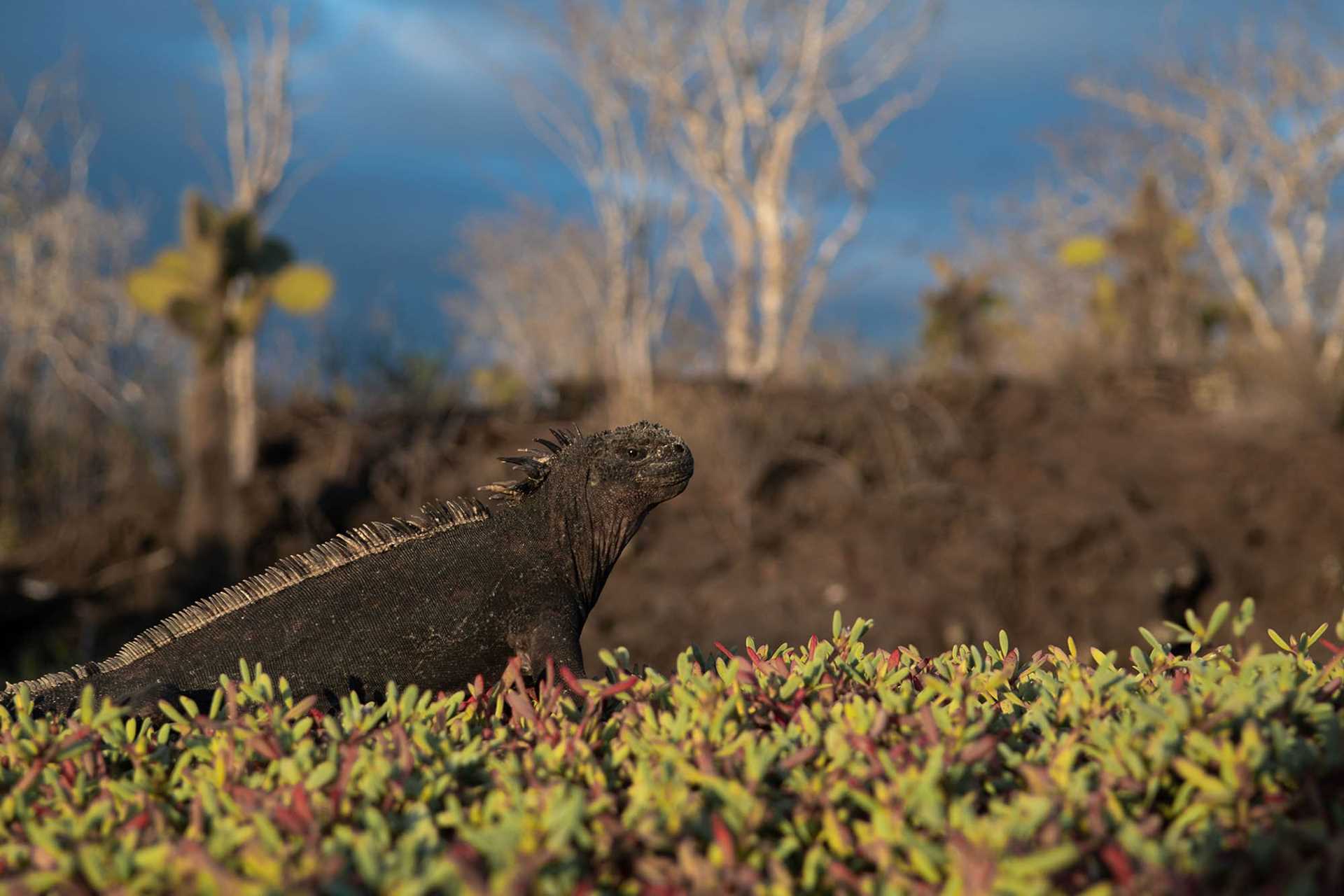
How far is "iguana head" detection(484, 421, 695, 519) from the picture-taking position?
3.37m

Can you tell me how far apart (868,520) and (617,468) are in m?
9.56

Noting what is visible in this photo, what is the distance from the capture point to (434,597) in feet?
10.6

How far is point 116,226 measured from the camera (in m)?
32.4

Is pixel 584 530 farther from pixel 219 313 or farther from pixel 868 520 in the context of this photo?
pixel 219 313

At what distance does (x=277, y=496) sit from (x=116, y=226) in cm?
2177

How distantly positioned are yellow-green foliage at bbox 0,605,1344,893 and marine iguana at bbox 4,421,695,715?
42cm

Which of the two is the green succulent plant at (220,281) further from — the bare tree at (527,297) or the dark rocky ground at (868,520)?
the bare tree at (527,297)

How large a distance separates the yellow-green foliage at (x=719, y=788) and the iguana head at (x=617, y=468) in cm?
80

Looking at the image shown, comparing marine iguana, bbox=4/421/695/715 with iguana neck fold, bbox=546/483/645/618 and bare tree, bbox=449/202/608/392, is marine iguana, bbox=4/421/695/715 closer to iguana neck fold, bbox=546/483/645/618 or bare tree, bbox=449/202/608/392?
iguana neck fold, bbox=546/483/645/618

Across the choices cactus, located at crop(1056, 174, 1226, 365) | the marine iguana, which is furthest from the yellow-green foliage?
cactus, located at crop(1056, 174, 1226, 365)

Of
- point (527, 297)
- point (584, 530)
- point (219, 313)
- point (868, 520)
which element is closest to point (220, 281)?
point (219, 313)

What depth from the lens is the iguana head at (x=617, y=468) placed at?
337 centimetres

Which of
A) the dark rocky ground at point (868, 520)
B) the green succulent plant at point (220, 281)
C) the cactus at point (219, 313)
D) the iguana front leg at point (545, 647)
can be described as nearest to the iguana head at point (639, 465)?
the iguana front leg at point (545, 647)

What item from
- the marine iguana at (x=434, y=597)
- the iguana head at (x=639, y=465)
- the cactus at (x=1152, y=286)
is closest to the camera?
the marine iguana at (x=434, y=597)
